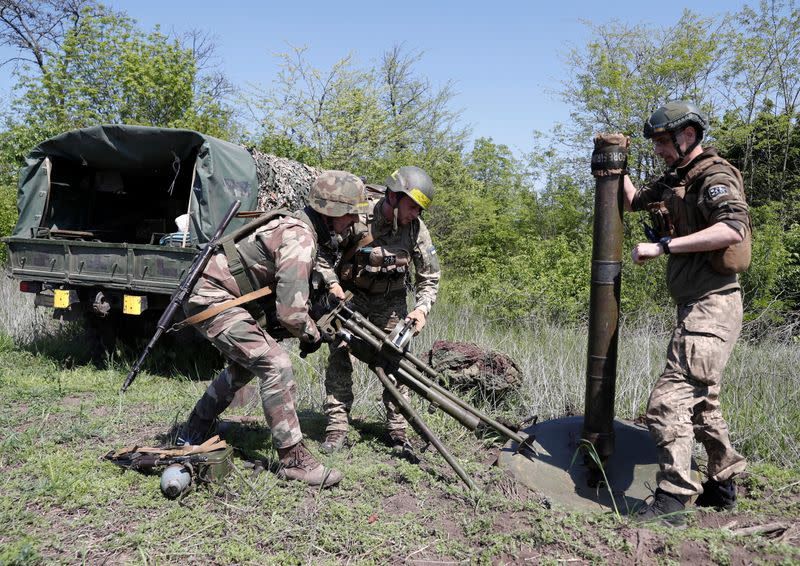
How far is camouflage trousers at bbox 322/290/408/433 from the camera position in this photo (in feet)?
14.7

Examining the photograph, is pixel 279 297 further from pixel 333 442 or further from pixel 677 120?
pixel 677 120

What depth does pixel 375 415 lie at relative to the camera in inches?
209

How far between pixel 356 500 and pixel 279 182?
523 cm

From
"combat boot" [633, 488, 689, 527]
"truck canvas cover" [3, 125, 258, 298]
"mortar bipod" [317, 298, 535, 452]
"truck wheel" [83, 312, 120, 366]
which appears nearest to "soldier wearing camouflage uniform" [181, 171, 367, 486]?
"mortar bipod" [317, 298, 535, 452]

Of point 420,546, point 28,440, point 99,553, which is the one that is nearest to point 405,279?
point 420,546

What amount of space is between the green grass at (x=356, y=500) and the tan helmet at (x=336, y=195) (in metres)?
1.70

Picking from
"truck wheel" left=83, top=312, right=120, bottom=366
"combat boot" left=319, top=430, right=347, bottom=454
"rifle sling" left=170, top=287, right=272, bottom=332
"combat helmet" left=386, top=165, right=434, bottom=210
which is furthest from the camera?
"truck wheel" left=83, top=312, right=120, bottom=366

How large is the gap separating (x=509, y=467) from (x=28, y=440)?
338 cm

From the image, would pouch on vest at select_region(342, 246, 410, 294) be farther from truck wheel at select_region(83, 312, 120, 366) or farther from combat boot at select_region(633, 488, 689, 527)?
truck wheel at select_region(83, 312, 120, 366)

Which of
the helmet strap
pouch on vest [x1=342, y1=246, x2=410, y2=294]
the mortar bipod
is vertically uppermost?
the helmet strap

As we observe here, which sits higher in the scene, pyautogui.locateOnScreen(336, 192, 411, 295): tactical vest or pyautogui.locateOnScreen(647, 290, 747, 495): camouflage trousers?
pyautogui.locateOnScreen(336, 192, 411, 295): tactical vest

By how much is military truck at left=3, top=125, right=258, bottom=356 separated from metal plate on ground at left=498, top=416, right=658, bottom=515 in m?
3.80

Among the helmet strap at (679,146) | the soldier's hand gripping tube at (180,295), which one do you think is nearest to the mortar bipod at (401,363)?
the soldier's hand gripping tube at (180,295)

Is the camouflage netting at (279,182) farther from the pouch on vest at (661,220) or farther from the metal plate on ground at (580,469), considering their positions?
the pouch on vest at (661,220)
